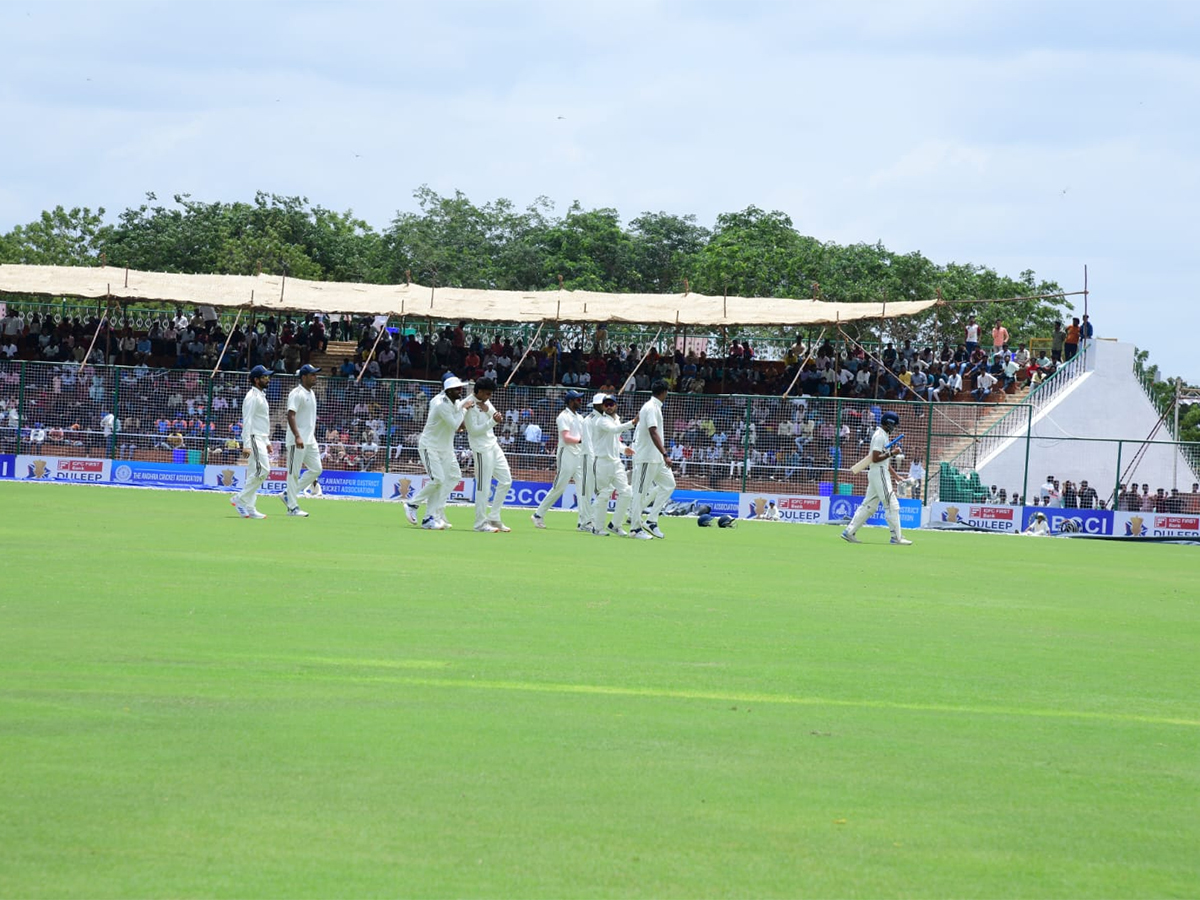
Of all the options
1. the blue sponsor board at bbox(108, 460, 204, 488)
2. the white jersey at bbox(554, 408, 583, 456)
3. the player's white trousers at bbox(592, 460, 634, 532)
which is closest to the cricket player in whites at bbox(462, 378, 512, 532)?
the player's white trousers at bbox(592, 460, 634, 532)

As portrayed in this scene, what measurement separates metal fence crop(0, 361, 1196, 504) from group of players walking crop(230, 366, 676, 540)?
23.9 feet

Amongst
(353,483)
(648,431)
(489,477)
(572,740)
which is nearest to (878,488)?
(648,431)

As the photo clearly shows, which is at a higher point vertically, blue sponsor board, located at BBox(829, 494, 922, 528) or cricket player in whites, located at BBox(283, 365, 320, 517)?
cricket player in whites, located at BBox(283, 365, 320, 517)

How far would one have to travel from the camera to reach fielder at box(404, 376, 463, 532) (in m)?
20.3

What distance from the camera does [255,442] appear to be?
21578 millimetres

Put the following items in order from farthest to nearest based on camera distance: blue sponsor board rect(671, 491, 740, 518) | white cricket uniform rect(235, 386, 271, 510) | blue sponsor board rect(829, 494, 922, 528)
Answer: blue sponsor board rect(671, 491, 740, 518), blue sponsor board rect(829, 494, 922, 528), white cricket uniform rect(235, 386, 271, 510)

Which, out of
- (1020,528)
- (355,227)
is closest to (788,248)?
(355,227)

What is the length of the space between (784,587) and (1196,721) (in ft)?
21.4

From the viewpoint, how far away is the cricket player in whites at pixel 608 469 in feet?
71.7

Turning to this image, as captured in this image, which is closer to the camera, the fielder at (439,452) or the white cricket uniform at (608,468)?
the fielder at (439,452)

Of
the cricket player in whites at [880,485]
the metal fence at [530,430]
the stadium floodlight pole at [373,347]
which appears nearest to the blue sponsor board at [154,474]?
the metal fence at [530,430]

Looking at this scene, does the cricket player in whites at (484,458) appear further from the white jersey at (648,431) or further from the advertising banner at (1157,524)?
the advertising banner at (1157,524)

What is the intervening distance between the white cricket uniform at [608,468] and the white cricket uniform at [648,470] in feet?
0.71

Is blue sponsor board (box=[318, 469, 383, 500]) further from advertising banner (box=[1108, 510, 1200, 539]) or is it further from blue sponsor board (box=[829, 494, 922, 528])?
advertising banner (box=[1108, 510, 1200, 539])
